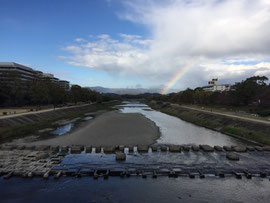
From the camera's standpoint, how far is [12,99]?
74.9 m

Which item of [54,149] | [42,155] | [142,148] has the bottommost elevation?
[54,149]

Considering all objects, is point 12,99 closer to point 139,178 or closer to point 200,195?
point 139,178

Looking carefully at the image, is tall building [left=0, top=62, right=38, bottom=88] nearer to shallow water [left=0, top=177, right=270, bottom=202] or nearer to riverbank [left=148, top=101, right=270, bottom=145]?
shallow water [left=0, top=177, right=270, bottom=202]

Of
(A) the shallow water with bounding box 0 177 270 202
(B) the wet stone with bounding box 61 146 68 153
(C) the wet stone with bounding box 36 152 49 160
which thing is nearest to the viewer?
(A) the shallow water with bounding box 0 177 270 202

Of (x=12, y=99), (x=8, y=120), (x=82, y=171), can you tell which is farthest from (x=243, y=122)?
(x=12, y=99)

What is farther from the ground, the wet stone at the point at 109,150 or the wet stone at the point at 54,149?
the wet stone at the point at 109,150

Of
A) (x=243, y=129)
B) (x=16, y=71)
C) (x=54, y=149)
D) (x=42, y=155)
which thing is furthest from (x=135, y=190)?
(x=16, y=71)

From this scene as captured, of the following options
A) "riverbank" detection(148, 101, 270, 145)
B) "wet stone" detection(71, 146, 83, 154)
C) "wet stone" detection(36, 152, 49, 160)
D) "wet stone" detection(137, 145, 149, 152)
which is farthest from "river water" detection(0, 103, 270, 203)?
"riverbank" detection(148, 101, 270, 145)

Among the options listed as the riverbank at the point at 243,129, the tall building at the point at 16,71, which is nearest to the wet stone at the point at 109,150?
the riverbank at the point at 243,129

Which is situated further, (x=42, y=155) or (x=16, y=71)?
(x=16, y=71)

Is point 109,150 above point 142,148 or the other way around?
the other way around

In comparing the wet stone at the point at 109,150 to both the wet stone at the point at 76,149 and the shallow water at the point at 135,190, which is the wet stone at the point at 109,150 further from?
the shallow water at the point at 135,190

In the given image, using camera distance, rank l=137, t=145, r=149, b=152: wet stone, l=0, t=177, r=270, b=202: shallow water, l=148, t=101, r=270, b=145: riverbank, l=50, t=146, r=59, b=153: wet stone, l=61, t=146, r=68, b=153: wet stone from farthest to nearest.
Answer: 1. l=148, t=101, r=270, b=145: riverbank
2. l=137, t=145, r=149, b=152: wet stone
3. l=61, t=146, r=68, b=153: wet stone
4. l=50, t=146, r=59, b=153: wet stone
5. l=0, t=177, r=270, b=202: shallow water

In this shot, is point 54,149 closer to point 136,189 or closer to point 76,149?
point 76,149
